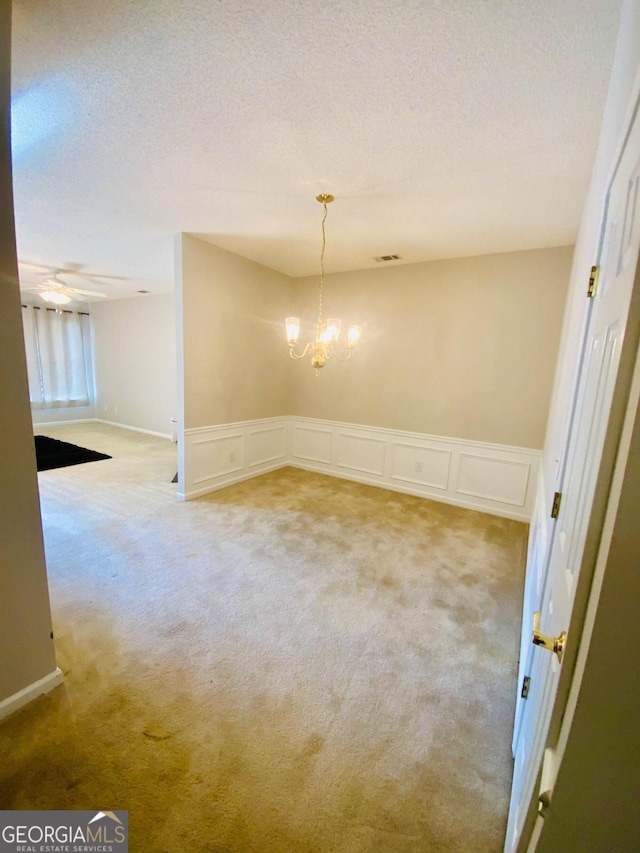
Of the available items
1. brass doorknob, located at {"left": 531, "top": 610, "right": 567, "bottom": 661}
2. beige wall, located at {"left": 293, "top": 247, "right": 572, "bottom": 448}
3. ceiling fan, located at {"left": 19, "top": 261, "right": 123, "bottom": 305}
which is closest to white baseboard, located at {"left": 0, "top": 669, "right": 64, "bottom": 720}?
brass doorknob, located at {"left": 531, "top": 610, "right": 567, "bottom": 661}

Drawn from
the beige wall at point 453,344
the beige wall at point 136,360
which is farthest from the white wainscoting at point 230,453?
the beige wall at point 136,360

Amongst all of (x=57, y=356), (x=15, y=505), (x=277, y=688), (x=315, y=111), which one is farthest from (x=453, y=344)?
(x=57, y=356)

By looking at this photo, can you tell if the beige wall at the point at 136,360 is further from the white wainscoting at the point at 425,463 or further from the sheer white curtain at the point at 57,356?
the white wainscoting at the point at 425,463

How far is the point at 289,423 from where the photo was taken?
5.05 meters

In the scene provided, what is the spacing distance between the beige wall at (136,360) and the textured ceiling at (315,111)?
3424 mm

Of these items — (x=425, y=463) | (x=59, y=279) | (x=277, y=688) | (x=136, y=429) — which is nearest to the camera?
(x=277, y=688)

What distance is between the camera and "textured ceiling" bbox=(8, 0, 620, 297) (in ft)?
3.97

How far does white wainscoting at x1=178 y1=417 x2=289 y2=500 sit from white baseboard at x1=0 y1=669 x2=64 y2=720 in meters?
2.11

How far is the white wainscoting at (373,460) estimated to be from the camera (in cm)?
358

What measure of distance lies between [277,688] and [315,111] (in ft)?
Result: 8.97

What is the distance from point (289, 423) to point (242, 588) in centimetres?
296

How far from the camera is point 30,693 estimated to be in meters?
1.51

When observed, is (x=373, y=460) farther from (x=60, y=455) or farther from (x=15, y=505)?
(x=60, y=455)

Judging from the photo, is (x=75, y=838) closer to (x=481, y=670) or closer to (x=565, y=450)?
(x=481, y=670)
